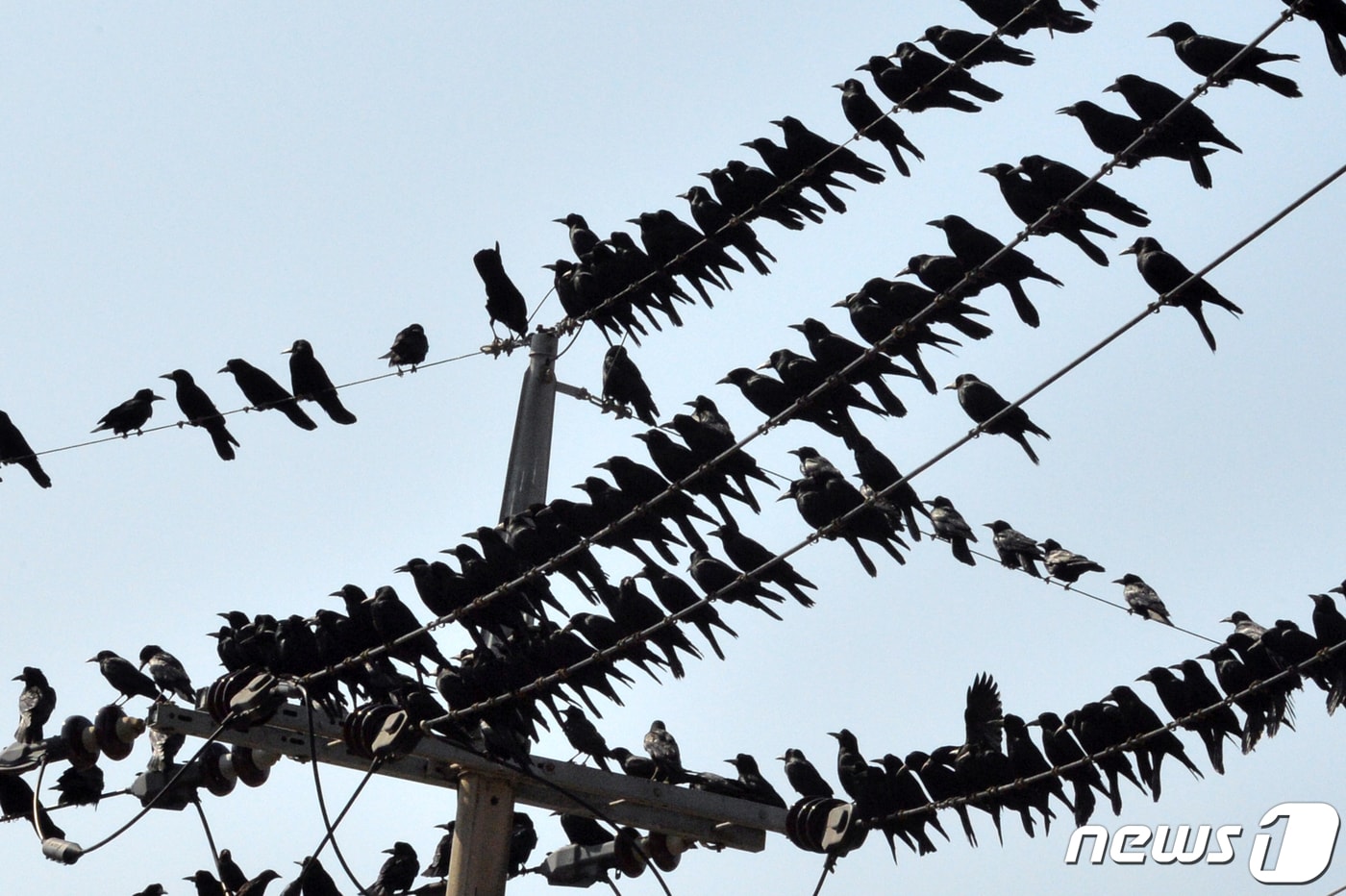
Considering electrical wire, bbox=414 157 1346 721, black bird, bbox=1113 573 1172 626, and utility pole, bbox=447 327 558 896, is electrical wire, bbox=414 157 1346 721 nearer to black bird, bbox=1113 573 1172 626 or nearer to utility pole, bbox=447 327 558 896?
utility pole, bbox=447 327 558 896

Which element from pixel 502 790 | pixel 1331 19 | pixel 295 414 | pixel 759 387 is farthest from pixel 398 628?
pixel 1331 19

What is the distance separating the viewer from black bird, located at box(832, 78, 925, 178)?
30.7 ft

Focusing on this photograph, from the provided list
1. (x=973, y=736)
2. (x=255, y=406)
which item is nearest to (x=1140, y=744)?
(x=973, y=736)

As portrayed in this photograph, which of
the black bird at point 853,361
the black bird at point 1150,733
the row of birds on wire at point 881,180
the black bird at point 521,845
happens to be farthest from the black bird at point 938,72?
the black bird at point 521,845

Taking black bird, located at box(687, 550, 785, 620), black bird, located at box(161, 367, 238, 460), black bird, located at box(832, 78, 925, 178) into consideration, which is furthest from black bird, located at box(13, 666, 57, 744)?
black bird, located at box(832, 78, 925, 178)

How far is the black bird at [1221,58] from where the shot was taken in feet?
22.5

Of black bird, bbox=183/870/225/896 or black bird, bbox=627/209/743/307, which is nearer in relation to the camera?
black bird, bbox=627/209/743/307

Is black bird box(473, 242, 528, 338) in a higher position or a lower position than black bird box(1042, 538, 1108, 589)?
higher

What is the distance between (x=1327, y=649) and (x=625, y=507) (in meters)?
3.17

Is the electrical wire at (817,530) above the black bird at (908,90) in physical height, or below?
below

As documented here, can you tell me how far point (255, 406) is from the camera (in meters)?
10.9

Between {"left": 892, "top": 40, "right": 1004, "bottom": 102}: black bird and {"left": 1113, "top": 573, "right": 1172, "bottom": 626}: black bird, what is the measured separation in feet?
11.9

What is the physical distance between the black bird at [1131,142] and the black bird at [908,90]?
0.58 m

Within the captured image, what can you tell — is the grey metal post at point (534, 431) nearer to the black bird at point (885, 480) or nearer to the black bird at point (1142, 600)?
the black bird at point (885, 480)
